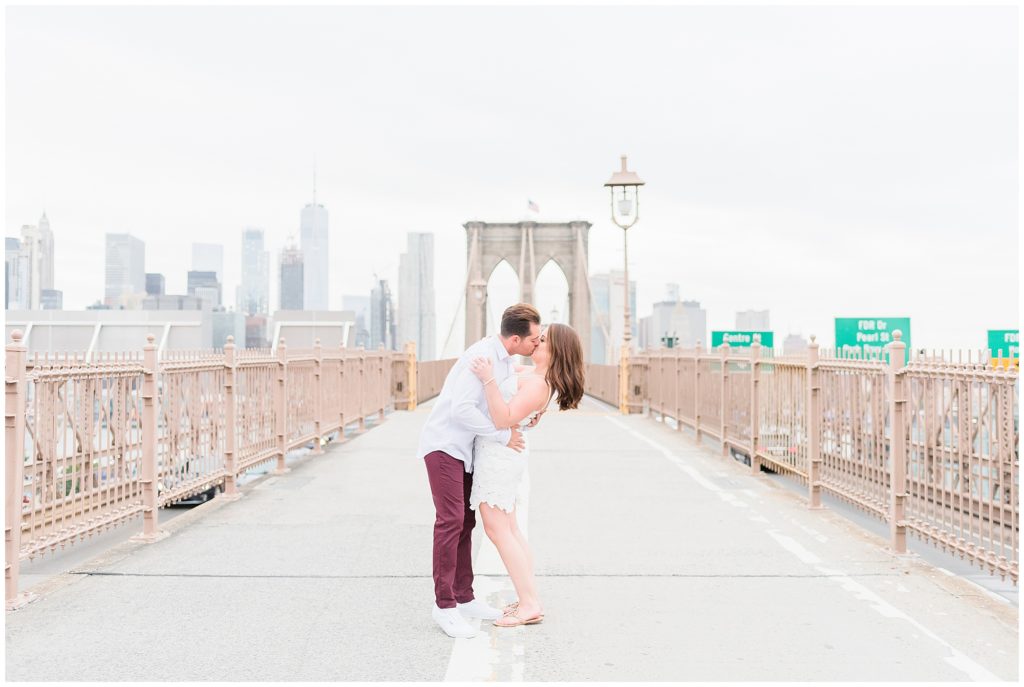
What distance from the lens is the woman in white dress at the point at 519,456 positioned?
174 inches

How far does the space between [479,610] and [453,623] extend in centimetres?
28

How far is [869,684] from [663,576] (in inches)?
73.6

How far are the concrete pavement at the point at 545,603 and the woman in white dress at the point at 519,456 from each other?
230mm

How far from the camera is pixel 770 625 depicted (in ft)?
14.9

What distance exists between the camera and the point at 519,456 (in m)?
4.54

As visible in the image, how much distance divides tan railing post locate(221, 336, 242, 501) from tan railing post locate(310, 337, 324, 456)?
3423 millimetres

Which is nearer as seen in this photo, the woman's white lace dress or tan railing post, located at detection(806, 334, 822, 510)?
the woman's white lace dress

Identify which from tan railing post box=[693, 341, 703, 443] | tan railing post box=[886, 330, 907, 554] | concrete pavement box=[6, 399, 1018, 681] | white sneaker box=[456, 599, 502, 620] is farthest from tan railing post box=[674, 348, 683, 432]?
white sneaker box=[456, 599, 502, 620]

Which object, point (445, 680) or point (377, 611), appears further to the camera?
point (377, 611)

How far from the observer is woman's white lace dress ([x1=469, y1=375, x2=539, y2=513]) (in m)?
4.48

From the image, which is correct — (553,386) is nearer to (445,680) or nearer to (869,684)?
(445,680)

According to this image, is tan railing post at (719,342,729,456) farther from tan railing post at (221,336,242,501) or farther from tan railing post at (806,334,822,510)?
tan railing post at (221,336,242,501)

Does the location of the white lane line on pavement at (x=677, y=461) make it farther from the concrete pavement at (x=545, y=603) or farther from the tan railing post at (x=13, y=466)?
the tan railing post at (x=13, y=466)

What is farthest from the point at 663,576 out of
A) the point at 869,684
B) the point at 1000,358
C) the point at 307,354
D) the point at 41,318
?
the point at 41,318
